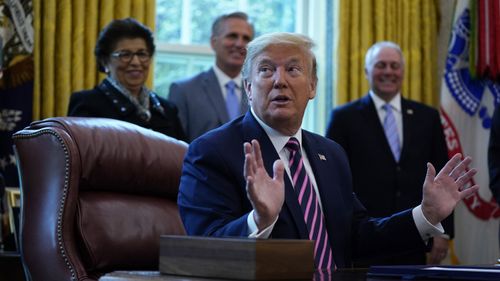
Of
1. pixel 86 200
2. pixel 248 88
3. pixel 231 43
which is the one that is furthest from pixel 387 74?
pixel 86 200

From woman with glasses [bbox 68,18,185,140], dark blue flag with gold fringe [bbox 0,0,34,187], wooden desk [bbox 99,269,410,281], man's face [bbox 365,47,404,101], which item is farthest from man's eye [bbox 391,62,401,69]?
wooden desk [bbox 99,269,410,281]

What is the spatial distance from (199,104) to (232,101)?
0.66 feet

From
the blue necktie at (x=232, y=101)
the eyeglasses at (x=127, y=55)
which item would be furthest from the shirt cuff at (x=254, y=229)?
the blue necktie at (x=232, y=101)

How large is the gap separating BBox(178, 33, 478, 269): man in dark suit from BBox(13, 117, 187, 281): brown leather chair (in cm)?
32

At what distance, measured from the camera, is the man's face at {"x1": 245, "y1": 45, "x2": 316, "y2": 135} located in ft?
8.61

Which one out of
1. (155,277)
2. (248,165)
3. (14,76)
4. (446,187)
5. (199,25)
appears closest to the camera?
(155,277)

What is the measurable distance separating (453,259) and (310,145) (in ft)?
10.7

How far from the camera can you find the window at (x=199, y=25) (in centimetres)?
Answer: 555

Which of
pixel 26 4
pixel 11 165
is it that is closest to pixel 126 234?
pixel 11 165

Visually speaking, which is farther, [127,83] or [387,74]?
[387,74]

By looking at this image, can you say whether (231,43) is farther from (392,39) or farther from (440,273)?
(440,273)

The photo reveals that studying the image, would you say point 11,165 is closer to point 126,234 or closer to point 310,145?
point 126,234

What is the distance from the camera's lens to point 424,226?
252 cm

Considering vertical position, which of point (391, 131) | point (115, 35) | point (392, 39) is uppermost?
point (392, 39)
